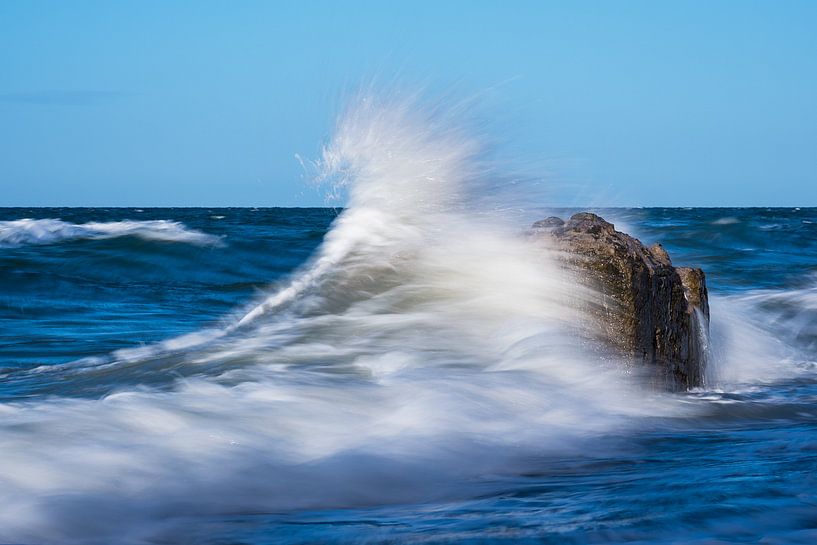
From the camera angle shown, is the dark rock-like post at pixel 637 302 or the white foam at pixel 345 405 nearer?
the white foam at pixel 345 405

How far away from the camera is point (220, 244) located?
1416 cm

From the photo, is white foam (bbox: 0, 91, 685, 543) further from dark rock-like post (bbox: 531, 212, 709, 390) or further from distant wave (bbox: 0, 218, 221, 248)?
distant wave (bbox: 0, 218, 221, 248)

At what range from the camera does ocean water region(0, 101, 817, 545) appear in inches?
91.1

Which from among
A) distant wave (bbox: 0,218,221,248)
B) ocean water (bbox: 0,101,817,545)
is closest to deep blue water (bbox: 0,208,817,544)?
ocean water (bbox: 0,101,817,545)

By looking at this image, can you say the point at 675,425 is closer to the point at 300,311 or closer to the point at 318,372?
the point at 318,372

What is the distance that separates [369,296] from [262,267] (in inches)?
252

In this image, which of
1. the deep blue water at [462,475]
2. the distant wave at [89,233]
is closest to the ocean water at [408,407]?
the deep blue water at [462,475]

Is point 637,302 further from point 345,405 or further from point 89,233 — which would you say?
point 89,233

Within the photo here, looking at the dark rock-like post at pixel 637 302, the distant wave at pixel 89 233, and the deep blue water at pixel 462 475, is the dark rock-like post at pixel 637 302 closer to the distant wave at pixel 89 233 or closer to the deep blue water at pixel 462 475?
the deep blue water at pixel 462 475

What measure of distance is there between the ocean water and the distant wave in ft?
22.3

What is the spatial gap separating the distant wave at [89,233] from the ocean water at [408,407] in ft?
22.3

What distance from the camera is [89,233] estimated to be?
15594mm

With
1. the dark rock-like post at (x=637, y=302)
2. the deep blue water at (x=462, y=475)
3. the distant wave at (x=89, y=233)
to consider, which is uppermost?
the distant wave at (x=89, y=233)

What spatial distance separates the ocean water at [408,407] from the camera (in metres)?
2.31
